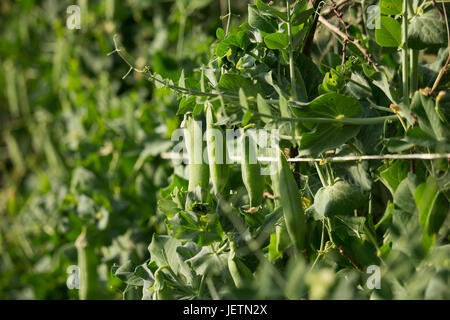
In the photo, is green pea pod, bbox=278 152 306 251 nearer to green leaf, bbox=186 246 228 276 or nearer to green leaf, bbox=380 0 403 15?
green leaf, bbox=186 246 228 276

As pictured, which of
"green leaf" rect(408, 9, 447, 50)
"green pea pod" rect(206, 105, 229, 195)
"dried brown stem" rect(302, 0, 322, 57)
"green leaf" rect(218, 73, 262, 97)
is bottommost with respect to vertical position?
"green pea pod" rect(206, 105, 229, 195)

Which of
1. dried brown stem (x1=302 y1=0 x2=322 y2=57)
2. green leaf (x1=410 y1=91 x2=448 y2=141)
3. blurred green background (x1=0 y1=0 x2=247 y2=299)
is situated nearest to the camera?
green leaf (x1=410 y1=91 x2=448 y2=141)

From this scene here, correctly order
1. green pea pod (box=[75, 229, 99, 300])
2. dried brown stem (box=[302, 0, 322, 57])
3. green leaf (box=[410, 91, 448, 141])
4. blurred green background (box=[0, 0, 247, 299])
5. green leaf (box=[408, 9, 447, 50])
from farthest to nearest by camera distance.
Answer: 1. blurred green background (box=[0, 0, 247, 299])
2. green pea pod (box=[75, 229, 99, 300])
3. dried brown stem (box=[302, 0, 322, 57])
4. green leaf (box=[408, 9, 447, 50])
5. green leaf (box=[410, 91, 448, 141])

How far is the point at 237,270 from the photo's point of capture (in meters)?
0.67

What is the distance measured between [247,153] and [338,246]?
0.59 feet

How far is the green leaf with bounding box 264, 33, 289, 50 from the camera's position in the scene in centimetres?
70

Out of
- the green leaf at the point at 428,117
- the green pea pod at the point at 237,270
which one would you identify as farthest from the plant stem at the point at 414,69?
the green pea pod at the point at 237,270

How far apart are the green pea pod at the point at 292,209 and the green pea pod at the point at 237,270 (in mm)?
80

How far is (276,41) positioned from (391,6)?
167 millimetres

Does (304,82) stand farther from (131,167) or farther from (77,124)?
(77,124)

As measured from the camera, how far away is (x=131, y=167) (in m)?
1.44

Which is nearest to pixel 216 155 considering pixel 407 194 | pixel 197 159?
pixel 197 159

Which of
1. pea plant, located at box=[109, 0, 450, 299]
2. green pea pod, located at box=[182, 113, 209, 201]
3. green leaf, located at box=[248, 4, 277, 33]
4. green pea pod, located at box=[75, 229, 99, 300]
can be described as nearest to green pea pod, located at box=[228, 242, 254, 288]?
pea plant, located at box=[109, 0, 450, 299]

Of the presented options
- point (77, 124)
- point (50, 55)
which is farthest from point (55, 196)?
point (50, 55)
